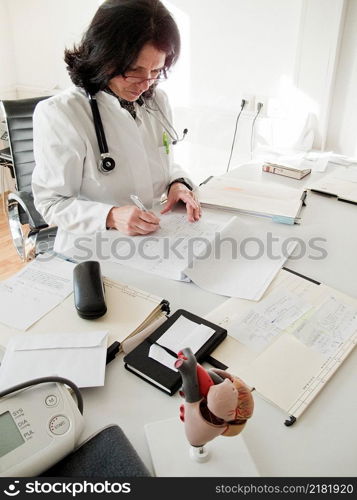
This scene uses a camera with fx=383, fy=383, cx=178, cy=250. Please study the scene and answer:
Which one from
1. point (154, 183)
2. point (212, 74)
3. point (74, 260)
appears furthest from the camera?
point (212, 74)

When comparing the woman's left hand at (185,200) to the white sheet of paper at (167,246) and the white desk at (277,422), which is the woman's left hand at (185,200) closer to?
the white sheet of paper at (167,246)

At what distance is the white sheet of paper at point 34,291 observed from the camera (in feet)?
2.55

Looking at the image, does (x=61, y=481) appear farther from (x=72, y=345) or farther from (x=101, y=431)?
(x=72, y=345)

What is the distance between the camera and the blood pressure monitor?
19.1 inches

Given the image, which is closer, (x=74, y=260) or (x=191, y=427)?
(x=191, y=427)

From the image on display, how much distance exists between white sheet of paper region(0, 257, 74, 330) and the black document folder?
234mm

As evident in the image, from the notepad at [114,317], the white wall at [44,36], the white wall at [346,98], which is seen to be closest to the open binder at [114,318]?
the notepad at [114,317]

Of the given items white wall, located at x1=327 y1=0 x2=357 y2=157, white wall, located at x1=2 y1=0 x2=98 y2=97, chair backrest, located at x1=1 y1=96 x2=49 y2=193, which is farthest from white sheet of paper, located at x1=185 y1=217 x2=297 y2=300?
white wall, located at x1=2 y1=0 x2=98 y2=97

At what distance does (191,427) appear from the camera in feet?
1.60

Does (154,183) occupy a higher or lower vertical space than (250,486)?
higher

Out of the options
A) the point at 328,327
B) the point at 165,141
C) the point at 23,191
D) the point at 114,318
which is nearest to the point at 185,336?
the point at 114,318

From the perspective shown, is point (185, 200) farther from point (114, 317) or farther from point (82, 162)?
point (114, 317)

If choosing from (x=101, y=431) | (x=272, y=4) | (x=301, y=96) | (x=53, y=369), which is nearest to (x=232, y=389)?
(x=101, y=431)

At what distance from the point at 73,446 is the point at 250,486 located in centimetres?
24
